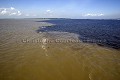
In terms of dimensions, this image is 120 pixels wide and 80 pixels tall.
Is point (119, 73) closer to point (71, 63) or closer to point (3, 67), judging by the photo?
point (71, 63)

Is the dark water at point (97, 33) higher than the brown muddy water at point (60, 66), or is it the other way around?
the brown muddy water at point (60, 66)

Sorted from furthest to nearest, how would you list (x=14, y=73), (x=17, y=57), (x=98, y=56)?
(x=98, y=56) < (x=17, y=57) < (x=14, y=73)

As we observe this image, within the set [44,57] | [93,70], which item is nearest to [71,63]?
[93,70]

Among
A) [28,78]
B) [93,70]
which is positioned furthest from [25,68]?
[93,70]

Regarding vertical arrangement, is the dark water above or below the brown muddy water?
below

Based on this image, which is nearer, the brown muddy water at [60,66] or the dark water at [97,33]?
the brown muddy water at [60,66]

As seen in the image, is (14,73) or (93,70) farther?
(93,70)

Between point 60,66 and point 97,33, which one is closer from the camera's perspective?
point 60,66

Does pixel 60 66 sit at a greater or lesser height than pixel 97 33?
greater

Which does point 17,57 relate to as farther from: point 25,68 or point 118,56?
point 118,56

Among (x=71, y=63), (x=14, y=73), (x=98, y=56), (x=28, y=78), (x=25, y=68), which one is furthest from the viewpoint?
(x=98, y=56)

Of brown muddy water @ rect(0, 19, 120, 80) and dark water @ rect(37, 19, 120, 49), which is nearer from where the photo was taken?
brown muddy water @ rect(0, 19, 120, 80)
